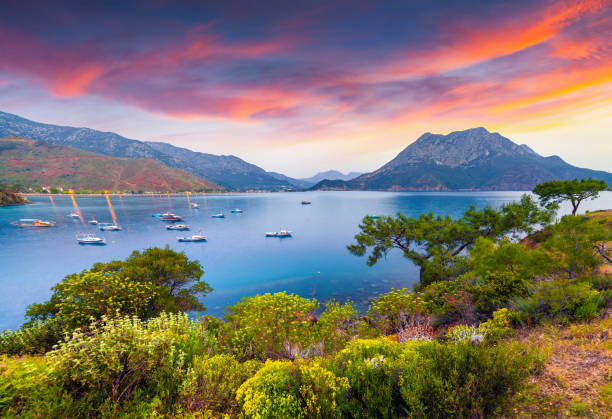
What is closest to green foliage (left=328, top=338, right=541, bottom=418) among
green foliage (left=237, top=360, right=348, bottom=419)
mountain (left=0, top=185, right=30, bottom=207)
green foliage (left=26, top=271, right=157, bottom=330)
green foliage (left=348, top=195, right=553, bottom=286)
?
green foliage (left=237, top=360, right=348, bottom=419)

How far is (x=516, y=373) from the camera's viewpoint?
565cm

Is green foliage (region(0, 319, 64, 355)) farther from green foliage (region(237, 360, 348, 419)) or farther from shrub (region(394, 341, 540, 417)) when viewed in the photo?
shrub (region(394, 341, 540, 417))

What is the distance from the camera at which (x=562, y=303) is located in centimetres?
1080

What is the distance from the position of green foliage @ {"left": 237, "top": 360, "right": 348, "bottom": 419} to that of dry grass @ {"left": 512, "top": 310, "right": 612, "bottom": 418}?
459 centimetres

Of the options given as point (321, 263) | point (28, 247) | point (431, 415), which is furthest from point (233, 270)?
point (28, 247)

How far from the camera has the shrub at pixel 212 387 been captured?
7035 mm

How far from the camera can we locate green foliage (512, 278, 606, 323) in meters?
10.4

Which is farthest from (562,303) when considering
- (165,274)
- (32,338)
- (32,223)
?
(32,223)

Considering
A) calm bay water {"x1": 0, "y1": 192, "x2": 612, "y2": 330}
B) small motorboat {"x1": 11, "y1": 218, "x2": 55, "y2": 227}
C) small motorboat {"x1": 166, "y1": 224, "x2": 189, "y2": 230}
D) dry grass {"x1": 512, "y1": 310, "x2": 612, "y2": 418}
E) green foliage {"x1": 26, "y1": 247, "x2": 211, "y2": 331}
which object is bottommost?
Answer: calm bay water {"x1": 0, "y1": 192, "x2": 612, "y2": 330}

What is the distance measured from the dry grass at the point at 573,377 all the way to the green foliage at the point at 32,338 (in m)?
Result: 19.3

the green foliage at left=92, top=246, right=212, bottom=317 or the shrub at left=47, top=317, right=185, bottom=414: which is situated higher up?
the shrub at left=47, top=317, right=185, bottom=414

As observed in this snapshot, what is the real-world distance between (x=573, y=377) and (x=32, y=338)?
932 inches

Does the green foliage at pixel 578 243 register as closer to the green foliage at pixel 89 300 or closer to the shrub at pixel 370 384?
the shrub at pixel 370 384

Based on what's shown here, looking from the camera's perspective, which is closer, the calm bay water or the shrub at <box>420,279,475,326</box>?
the shrub at <box>420,279,475,326</box>
